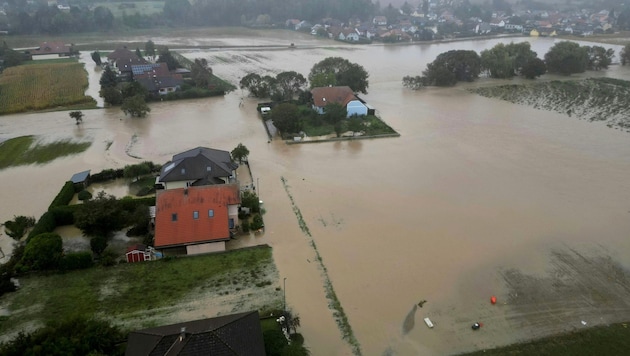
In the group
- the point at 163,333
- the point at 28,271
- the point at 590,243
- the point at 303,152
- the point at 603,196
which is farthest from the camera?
the point at 303,152

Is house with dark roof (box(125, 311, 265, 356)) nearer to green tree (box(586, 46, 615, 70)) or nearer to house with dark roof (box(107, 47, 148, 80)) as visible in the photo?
house with dark roof (box(107, 47, 148, 80))

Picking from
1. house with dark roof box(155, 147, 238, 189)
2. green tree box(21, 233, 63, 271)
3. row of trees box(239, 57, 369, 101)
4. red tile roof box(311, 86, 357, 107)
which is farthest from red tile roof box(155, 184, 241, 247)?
row of trees box(239, 57, 369, 101)

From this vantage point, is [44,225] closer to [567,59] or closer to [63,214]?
[63,214]

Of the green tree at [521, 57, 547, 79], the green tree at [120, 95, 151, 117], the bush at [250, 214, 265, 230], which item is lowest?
the bush at [250, 214, 265, 230]

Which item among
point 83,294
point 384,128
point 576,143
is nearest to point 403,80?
point 384,128

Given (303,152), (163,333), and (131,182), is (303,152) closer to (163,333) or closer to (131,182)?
(131,182)

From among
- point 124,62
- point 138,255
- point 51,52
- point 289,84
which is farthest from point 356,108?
point 51,52
